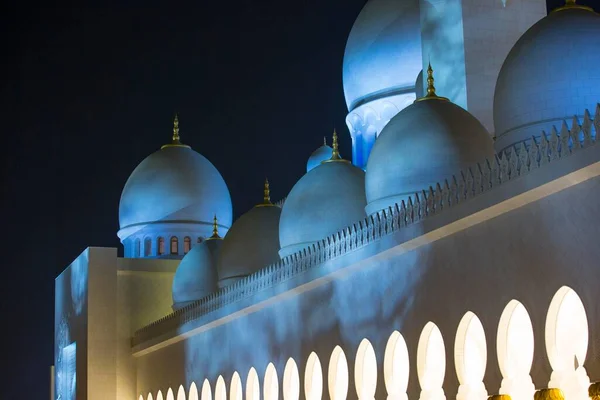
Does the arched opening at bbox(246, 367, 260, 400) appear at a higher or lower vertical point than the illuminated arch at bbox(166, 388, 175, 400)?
lower

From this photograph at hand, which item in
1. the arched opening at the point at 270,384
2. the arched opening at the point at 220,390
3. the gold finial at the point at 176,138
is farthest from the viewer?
the gold finial at the point at 176,138

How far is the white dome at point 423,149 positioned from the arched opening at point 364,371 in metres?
1.80

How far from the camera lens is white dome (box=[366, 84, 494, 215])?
13062 millimetres

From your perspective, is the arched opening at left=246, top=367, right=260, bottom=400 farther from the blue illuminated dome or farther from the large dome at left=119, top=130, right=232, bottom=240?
the large dome at left=119, top=130, right=232, bottom=240

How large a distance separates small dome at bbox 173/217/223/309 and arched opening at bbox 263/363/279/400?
4850mm

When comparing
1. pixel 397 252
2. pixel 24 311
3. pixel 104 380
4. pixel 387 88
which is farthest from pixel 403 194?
pixel 24 311

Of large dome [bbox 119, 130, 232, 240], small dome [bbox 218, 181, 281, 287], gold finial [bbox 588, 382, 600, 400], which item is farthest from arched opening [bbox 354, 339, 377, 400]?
large dome [bbox 119, 130, 232, 240]

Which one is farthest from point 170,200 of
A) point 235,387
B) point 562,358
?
point 562,358

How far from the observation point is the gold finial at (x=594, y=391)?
8518 millimetres

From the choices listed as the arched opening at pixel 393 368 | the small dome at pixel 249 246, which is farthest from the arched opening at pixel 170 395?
the arched opening at pixel 393 368

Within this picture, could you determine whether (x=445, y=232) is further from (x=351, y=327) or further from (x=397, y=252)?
(x=351, y=327)

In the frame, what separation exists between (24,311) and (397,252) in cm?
1668

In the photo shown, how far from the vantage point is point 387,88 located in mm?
19625

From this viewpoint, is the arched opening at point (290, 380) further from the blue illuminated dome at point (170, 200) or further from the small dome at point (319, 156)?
the small dome at point (319, 156)
